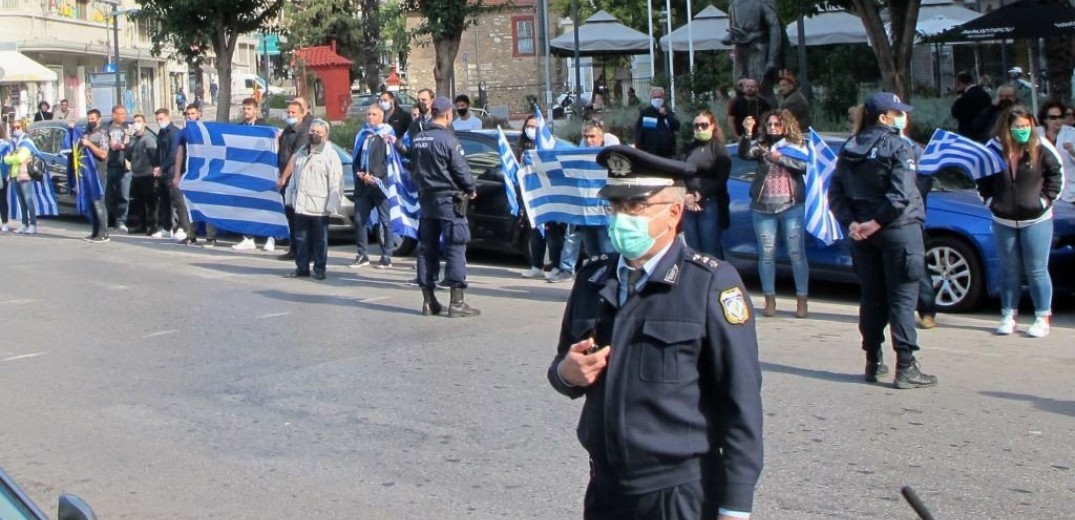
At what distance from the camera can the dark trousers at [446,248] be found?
11.4 m

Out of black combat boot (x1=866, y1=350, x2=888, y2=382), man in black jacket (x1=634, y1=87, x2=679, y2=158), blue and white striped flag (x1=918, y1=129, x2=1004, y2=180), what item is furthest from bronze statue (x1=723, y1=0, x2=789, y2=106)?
black combat boot (x1=866, y1=350, x2=888, y2=382)

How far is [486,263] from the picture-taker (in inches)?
616

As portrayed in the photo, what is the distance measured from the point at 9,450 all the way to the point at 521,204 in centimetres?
753

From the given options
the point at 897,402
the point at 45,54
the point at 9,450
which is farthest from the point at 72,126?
the point at 45,54

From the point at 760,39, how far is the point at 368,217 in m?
5.60

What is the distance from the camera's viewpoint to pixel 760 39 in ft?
57.3

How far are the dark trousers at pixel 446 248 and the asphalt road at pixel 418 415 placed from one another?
0.41 meters

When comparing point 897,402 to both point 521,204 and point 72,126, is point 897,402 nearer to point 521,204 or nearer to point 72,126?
point 521,204

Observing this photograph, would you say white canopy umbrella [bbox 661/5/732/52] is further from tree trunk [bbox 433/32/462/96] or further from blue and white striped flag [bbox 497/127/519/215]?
blue and white striped flag [bbox 497/127/519/215]

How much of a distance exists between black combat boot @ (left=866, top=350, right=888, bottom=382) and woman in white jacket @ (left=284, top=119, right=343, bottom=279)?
6.83m

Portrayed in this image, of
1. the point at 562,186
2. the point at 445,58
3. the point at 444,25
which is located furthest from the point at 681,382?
the point at 445,58

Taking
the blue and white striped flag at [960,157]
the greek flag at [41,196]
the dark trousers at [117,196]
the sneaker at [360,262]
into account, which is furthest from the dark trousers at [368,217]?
the greek flag at [41,196]

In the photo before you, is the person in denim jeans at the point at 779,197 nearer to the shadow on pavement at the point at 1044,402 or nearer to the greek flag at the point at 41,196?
the shadow on pavement at the point at 1044,402

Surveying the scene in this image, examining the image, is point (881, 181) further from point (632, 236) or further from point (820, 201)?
point (632, 236)
